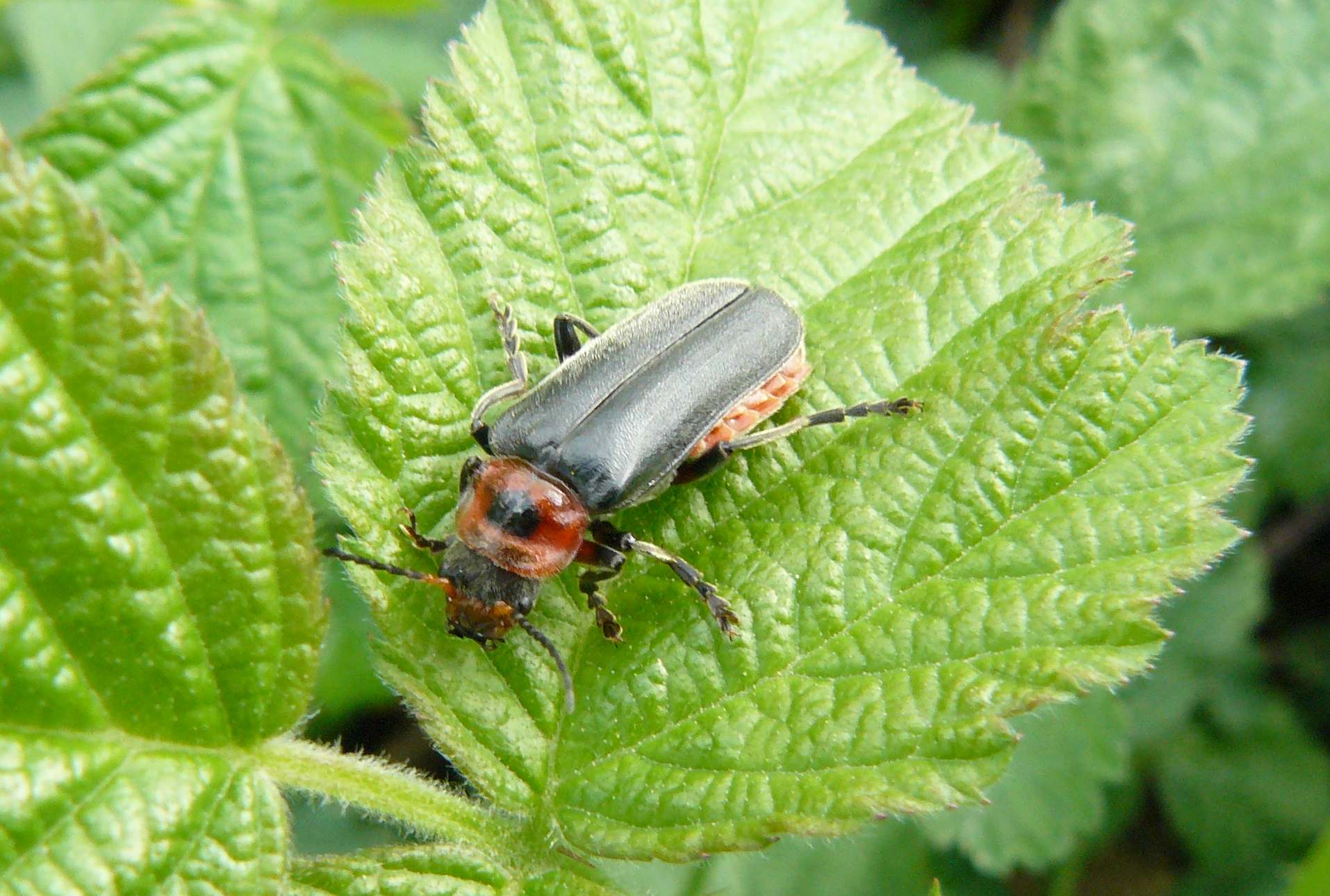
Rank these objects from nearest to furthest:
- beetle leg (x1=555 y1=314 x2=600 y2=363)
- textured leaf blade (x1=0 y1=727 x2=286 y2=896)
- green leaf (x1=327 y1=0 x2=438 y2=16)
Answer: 1. textured leaf blade (x1=0 y1=727 x2=286 y2=896)
2. beetle leg (x1=555 y1=314 x2=600 y2=363)
3. green leaf (x1=327 y1=0 x2=438 y2=16)

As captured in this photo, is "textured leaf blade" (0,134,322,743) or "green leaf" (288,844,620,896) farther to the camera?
"green leaf" (288,844,620,896)

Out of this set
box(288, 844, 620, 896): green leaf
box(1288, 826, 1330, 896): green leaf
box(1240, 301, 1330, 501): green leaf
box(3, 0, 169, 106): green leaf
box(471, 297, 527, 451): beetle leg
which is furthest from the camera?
box(3, 0, 169, 106): green leaf

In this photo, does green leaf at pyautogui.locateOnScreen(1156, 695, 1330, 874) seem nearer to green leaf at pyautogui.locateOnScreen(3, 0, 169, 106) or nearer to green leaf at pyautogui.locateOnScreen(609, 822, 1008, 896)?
green leaf at pyautogui.locateOnScreen(609, 822, 1008, 896)

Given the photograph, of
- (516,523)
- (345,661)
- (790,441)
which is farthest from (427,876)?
(345,661)

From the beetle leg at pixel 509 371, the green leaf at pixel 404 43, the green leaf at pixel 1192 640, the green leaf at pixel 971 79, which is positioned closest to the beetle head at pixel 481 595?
the beetle leg at pixel 509 371

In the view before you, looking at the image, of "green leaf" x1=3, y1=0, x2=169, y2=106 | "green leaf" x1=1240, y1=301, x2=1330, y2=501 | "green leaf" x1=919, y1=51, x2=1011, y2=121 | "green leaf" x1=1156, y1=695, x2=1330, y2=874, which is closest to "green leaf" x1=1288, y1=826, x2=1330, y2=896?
"green leaf" x1=1156, y1=695, x2=1330, y2=874

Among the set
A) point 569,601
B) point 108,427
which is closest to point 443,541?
point 569,601

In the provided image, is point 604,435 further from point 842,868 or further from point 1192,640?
point 1192,640

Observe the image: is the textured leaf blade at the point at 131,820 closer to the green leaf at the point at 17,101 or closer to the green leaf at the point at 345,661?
the green leaf at the point at 345,661
